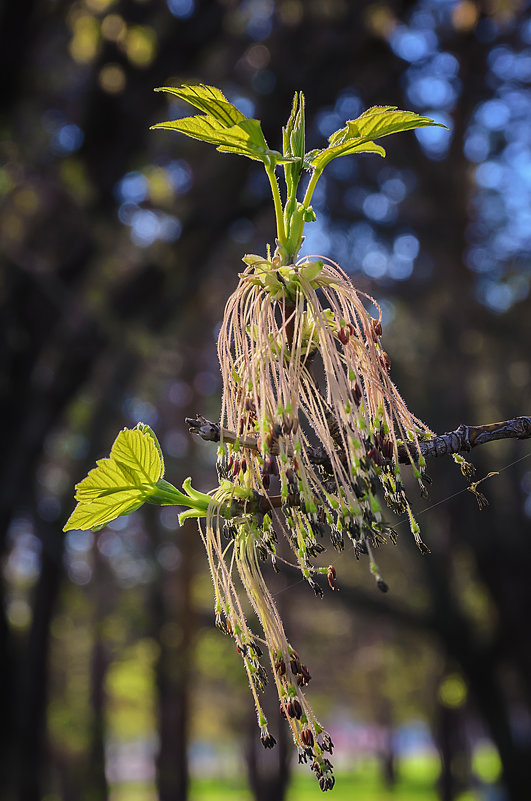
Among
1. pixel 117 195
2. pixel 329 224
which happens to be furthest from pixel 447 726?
pixel 117 195

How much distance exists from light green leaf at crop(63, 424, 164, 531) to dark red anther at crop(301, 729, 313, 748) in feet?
1.25

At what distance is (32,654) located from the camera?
10.1 meters

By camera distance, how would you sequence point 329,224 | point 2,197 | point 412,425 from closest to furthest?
point 412,425, point 2,197, point 329,224

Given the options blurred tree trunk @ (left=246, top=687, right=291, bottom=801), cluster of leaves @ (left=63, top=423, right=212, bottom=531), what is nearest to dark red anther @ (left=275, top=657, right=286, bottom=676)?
cluster of leaves @ (left=63, top=423, right=212, bottom=531)

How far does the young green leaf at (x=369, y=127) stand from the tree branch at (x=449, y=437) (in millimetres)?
397

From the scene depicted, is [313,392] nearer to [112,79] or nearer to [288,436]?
[288,436]

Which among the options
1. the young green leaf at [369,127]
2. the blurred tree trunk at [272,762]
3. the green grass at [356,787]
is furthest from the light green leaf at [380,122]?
the green grass at [356,787]

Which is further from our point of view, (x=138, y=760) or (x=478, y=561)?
(x=138, y=760)

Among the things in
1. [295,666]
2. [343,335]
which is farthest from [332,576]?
[343,335]

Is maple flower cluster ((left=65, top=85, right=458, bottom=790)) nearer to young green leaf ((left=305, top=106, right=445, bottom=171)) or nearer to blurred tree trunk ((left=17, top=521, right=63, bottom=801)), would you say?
young green leaf ((left=305, top=106, right=445, bottom=171))

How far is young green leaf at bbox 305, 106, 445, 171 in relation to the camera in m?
1.06

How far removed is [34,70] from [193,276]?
9.29 feet

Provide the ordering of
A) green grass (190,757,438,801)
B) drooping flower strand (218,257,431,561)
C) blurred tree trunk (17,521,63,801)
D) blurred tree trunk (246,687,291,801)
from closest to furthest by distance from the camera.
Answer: drooping flower strand (218,257,431,561) < blurred tree trunk (17,521,63,801) < blurred tree trunk (246,687,291,801) < green grass (190,757,438,801)

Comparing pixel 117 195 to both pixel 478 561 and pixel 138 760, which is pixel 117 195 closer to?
pixel 478 561
